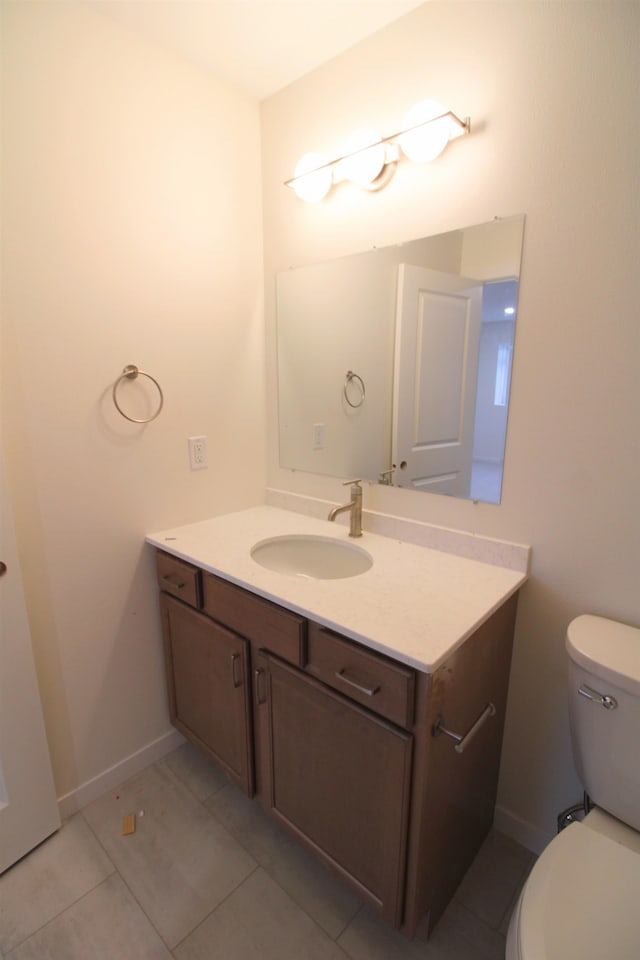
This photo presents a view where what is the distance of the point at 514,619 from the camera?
4.15ft

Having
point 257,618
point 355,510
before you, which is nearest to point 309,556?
point 355,510

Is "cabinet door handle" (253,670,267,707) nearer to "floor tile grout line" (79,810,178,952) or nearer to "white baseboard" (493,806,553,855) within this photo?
"floor tile grout line" (79,810,178,952)

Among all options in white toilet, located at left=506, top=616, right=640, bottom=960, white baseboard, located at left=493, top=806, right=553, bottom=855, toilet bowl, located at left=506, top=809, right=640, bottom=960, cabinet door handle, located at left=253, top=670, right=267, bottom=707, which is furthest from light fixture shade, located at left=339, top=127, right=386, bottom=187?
white baseboard, located at left=493, top=806, right=553, bottom=855

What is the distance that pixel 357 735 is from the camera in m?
1.01

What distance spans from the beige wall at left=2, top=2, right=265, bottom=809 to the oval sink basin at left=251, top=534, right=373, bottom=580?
0.35m

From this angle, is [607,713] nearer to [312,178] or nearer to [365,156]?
[365,156]

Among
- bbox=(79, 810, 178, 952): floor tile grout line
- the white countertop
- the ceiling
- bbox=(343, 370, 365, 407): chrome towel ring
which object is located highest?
the ceiling

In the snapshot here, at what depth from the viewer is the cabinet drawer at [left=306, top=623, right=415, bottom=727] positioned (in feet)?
2.93

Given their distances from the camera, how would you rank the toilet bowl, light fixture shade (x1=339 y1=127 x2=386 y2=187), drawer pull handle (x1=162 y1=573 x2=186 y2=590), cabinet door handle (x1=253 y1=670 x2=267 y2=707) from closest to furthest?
the toilet bowl
cabinet door handle (x1=253 y1=670 x2=267 y2=707)
light fixture shade (x1=339 y1=127 x2=386 y2=187)
drawer pull handle (x1=162 y1=573 x2=186 y2=590)

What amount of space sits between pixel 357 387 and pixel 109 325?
0.84m

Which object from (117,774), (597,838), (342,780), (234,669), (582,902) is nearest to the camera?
(582,902)

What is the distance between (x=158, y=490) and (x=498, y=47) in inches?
63.0

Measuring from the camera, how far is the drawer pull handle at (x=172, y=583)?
1.43 m

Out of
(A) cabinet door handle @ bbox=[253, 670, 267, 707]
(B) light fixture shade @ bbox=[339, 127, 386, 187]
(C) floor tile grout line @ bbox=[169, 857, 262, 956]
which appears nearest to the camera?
(C) floor tile grout line @ bbox=[169, 857, 262, 956]
